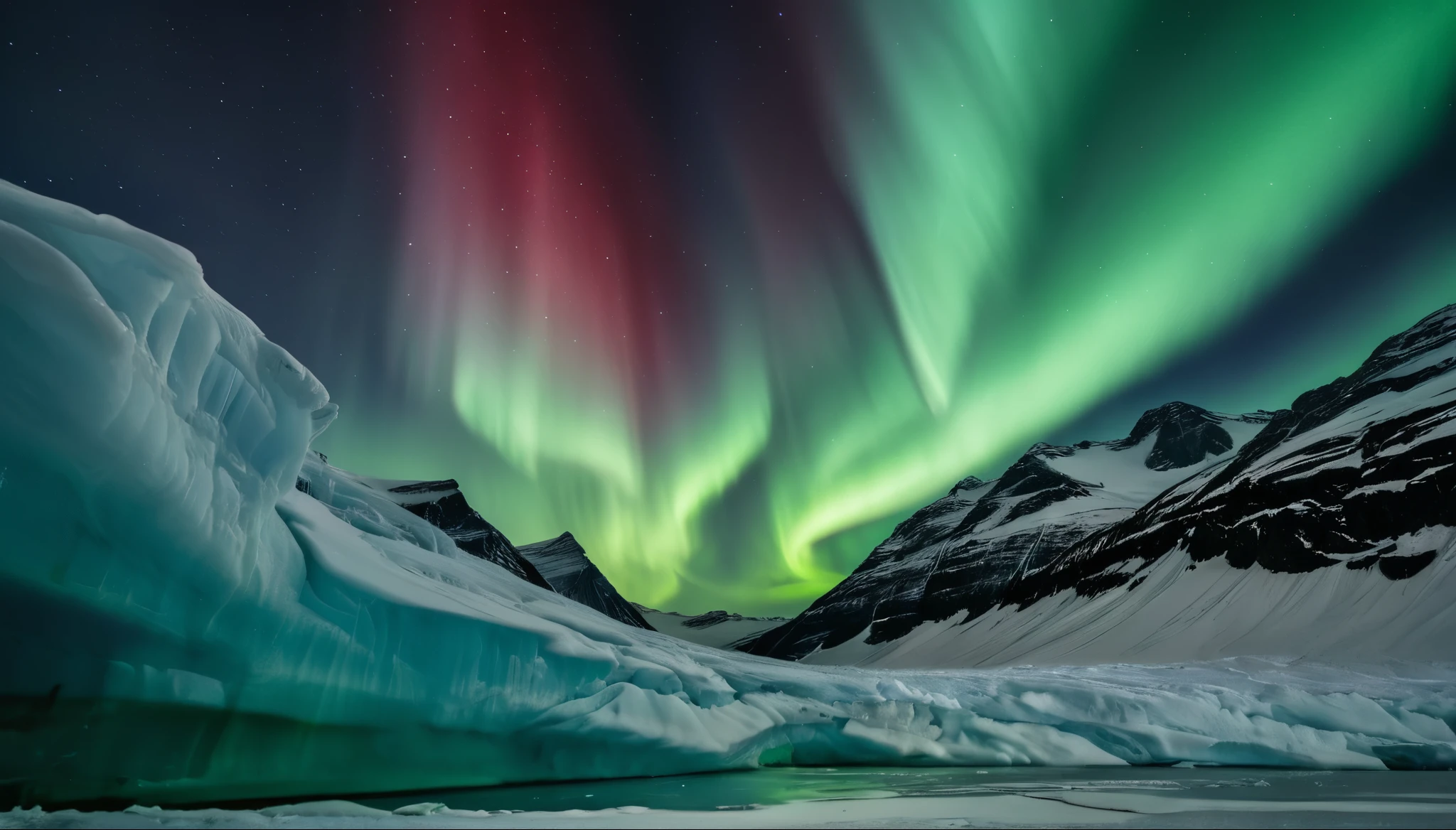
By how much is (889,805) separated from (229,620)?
734 centimetres

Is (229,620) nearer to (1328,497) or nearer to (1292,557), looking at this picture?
(1292,557)

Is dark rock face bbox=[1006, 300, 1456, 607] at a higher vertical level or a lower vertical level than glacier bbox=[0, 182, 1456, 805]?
higher

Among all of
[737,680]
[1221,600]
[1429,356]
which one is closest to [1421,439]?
[1221,600]

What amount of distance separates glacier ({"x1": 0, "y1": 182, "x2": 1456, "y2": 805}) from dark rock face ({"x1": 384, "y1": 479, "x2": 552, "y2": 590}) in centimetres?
14255

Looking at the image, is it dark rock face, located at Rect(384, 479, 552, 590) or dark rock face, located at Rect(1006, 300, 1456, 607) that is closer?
dark rock face, located at Rect(1006, 300, 1456, 607)

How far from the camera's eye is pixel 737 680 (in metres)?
13.4

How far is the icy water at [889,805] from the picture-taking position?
6113 millimetres

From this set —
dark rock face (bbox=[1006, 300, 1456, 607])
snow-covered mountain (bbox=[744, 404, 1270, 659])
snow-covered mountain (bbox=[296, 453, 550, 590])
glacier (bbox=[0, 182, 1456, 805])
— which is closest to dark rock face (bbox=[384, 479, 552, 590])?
snow-covered mountain (bbox=[296, 453, 550, 590])

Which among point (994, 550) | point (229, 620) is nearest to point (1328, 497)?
point (994, 550)

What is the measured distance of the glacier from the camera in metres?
6.54

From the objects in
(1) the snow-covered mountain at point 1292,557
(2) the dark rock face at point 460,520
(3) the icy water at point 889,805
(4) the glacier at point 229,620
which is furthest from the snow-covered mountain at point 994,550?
(4) the glacier at point 229,620

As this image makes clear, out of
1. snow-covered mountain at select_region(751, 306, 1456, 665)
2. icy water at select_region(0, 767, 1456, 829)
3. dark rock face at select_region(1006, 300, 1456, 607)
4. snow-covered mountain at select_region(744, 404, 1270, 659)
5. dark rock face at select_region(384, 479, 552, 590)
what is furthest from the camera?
dark rock face at select_region(384, 479, 552, 590)

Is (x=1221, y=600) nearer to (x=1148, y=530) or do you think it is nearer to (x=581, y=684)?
(x=1148, y=530)

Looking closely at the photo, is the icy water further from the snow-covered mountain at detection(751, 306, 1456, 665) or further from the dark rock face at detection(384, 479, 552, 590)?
the dark rock face at detection(384, 479, 552, 590)
